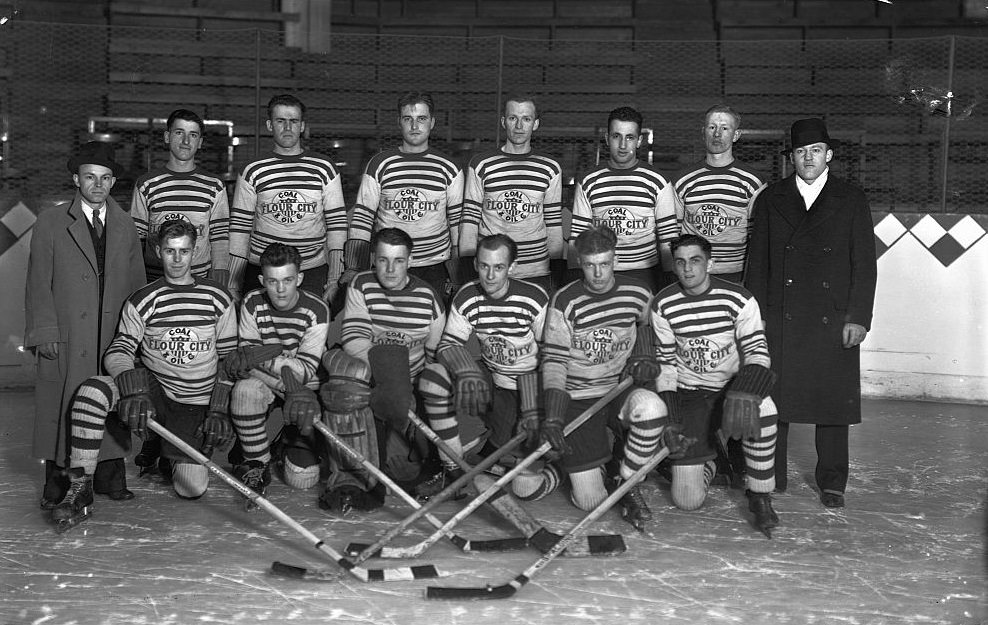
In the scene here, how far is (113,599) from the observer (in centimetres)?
290

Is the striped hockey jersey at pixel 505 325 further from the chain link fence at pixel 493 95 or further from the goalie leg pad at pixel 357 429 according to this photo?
the chain link fence at pixel 493 95

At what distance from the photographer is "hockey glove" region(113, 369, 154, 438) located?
355 centimetres

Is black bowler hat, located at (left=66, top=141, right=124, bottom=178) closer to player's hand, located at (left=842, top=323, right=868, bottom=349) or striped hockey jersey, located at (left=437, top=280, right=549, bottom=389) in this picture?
striped hockey jersey, located at (left=437, top=280, right=549, bottom=389)

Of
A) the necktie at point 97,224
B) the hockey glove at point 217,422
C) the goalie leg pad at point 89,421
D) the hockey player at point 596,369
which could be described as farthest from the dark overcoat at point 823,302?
the necktie at point 97,224

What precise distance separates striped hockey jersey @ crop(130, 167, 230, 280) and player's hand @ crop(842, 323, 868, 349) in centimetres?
237

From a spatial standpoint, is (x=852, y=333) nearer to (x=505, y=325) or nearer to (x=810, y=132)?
(x=810, y=132)

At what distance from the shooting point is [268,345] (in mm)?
3857

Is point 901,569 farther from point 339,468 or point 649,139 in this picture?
point 649,139

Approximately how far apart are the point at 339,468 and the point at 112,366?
2.72 feet

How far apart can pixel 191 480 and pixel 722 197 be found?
222cm

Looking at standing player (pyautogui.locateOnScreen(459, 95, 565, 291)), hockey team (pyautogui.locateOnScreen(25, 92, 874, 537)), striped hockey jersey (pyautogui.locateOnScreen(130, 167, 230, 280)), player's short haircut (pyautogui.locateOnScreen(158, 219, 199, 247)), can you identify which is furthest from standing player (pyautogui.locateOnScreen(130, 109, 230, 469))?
standing player (pyautogui.locateOnScreen(459, 95, 565, 291))

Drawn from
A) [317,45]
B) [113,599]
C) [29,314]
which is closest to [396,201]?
[29,314]

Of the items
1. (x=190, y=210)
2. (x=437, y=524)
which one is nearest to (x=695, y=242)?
(x=437, y=524)

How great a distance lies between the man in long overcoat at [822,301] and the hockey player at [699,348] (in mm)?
273
